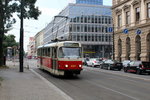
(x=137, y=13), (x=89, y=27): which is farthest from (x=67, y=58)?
(x=89, y=27)

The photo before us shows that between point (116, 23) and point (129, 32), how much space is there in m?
7.59

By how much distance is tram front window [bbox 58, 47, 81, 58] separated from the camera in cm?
2012

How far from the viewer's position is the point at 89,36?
92.9m

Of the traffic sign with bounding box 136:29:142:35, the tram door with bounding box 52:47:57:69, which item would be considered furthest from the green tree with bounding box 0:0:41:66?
the traffic sign with bounding box 136:29:142:35

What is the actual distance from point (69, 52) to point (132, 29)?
31.2 m

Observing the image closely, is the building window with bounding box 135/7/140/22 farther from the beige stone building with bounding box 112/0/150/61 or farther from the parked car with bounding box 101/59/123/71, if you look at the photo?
the parked car with bounding box 101/59/123/71

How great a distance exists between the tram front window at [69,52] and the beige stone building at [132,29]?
2617 centimetres

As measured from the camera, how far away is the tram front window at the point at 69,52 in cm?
2012

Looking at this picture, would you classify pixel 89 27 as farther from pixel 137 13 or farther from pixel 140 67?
pixel 140 67

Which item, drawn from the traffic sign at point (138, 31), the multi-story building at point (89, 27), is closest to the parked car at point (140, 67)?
the traffic sign at point (138, 31)

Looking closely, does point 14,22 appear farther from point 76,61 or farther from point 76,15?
point 76,15

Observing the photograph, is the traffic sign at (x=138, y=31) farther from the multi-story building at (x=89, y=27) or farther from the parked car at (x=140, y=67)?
the multi-story building at (x=89, y=27)

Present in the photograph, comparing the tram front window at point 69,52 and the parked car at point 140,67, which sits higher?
the tram front window at point 69,52

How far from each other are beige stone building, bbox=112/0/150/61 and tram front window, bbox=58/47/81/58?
2617cm
